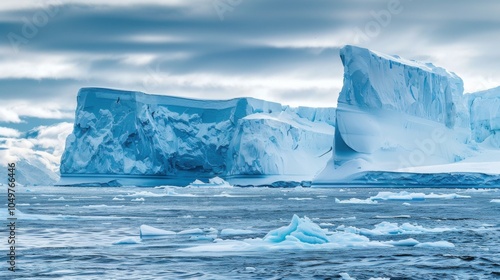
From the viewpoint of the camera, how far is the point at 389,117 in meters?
64.4

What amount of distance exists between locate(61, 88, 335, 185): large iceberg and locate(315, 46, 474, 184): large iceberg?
11.7 meters

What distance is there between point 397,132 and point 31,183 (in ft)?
310

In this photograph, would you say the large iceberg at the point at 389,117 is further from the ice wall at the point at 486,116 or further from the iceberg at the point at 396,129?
the ice wall at the point at 486,116

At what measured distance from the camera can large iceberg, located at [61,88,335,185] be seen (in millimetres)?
75812

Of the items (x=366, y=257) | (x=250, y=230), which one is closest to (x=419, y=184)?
(x=250, y=230)

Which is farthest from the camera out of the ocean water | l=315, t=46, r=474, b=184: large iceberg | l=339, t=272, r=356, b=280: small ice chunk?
l=315, t=46, r=474, b=184: large iceberg

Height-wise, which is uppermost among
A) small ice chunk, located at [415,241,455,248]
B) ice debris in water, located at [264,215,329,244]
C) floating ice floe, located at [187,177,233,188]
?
floating ice floe, located at [187,177,233,188]

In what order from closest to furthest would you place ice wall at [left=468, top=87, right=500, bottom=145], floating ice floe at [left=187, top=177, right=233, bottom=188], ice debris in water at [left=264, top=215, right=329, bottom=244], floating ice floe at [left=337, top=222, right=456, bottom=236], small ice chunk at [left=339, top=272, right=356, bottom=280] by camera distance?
1. small ice chunk at [left=339, top=272, right=356, bottom=280]
2. ice debris in water at [left=264, top=215, right=329, bottom=244]
3. floating ice floe at [left=337, top=222, right=456, bottom=236]
4. ice wall at [left=468, top=87, right=500, bottom=145]
5. floating ice floe at [left=187, top=177, right=233, bottom=188]

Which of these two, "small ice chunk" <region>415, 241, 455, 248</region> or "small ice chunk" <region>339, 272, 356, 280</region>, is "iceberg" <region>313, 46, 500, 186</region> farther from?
"small ice chunk" <region>339, 272, 356, 280</region>

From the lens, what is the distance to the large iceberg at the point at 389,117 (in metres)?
62.7

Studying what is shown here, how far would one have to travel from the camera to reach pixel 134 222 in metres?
23.6

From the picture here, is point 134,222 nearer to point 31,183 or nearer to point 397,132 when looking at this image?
point 397,132

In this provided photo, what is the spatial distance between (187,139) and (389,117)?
26.4 meters

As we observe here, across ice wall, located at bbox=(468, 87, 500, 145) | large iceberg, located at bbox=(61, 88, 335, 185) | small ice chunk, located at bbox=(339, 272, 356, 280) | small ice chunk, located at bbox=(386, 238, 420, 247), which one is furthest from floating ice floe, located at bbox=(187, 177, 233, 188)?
small ice chunk, located at bbox=(339, 272, 356, 280)
